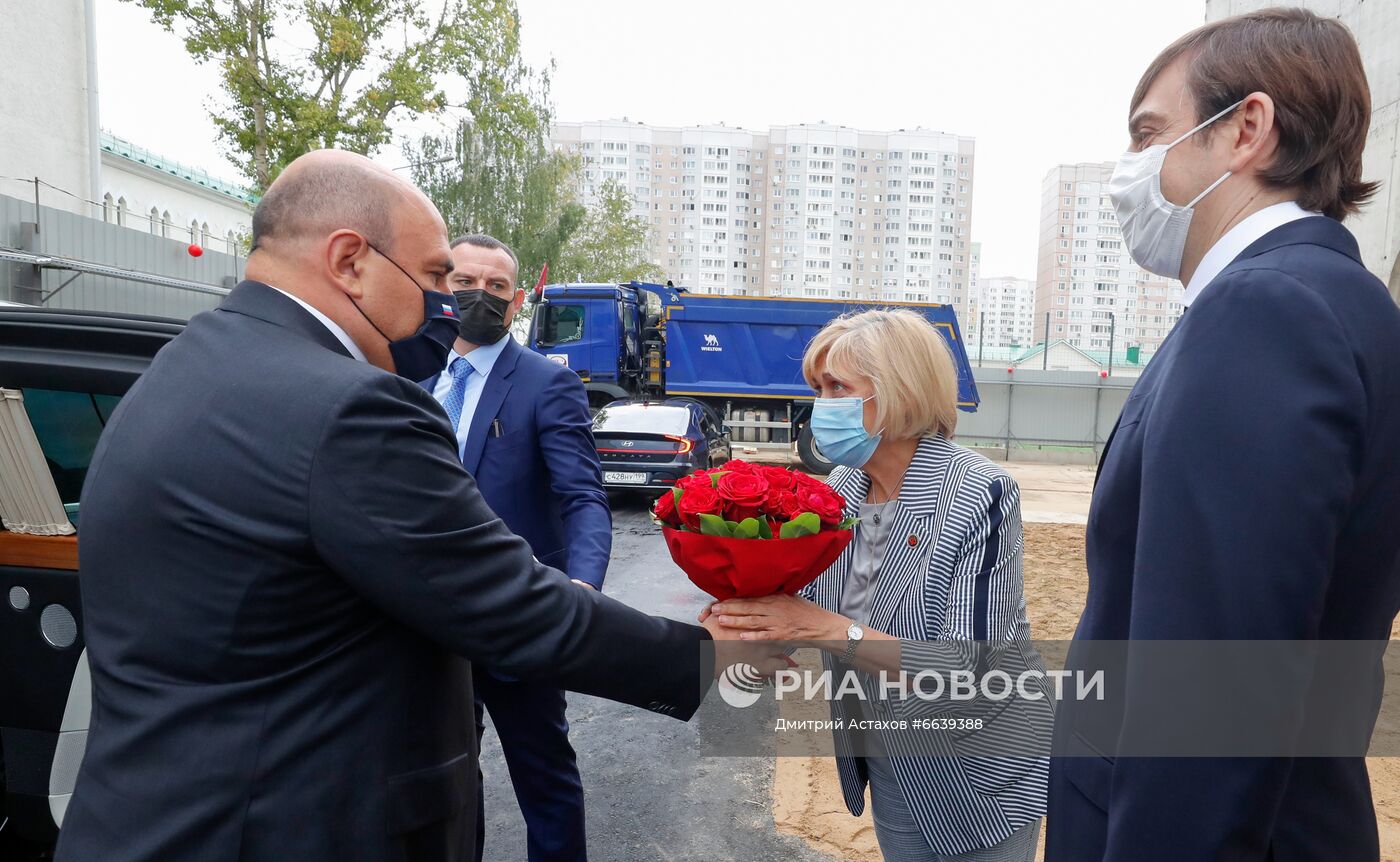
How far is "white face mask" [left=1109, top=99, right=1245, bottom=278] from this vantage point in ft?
4.44

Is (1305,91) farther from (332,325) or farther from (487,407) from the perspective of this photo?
(487,407)

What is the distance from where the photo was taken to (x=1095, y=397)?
22188 millimetres

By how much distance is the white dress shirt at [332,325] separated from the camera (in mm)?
1549

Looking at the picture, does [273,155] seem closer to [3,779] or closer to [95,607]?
[3,779]

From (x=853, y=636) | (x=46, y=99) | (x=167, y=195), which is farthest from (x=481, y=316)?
(x=167, y=195)

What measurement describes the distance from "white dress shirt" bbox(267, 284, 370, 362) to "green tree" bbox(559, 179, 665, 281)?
3142 cm

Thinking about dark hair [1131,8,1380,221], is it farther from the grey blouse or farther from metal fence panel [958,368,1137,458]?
metal fence panel [958,368,1137,458]

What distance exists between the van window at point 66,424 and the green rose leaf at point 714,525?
195cm

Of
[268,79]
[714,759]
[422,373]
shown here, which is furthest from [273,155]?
[422,373]

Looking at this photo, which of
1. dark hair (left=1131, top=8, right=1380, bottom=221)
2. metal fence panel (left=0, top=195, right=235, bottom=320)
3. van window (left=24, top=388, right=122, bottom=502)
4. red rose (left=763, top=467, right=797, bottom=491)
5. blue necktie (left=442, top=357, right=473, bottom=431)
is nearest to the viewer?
dark hair (left=1131, top=8, right=1380, bottom=221)

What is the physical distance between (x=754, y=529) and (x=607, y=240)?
1276 inches

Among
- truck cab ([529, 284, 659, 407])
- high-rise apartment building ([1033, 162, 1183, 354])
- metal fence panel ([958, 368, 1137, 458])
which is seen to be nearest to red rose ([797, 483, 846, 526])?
truck cab ([529, 284, 659, 407])

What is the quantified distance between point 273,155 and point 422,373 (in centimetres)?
1723

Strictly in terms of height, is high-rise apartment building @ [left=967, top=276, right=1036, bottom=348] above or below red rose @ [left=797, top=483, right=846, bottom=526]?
above
